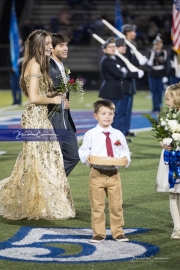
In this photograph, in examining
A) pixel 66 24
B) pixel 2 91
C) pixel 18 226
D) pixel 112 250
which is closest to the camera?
pixel 112 250

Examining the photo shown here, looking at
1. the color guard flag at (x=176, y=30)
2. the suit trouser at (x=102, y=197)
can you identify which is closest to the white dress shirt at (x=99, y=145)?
the suit trouser at (x=102, y=197)

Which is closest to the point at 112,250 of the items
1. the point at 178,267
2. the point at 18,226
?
the point at 178,267

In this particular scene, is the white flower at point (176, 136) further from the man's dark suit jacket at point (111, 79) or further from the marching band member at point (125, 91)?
the marching band member at point (125, 91)

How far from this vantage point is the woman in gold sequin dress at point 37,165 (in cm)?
816

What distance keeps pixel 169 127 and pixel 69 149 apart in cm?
201

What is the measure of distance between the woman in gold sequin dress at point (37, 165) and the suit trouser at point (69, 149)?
0.80ft

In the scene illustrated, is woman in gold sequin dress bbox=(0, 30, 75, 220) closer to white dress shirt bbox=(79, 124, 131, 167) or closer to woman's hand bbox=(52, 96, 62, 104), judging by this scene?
woman's hand bbox=(52, 96, 62, 104)

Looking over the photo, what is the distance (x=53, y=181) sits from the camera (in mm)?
8359

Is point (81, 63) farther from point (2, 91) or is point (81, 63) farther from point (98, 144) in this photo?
point (98, 144)

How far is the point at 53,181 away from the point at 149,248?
1810mm

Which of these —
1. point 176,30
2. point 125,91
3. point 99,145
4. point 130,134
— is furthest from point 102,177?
point 176,30

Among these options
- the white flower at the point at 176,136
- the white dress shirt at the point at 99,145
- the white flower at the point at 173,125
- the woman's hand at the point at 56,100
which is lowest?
the white dress shirt at the point at 99,145

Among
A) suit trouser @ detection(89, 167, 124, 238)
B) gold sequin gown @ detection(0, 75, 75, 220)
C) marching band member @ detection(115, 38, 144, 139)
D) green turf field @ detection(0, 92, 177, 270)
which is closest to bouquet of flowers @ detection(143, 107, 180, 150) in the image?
suit trouser @ detection(89, 167, 124, 238)

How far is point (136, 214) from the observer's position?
8.52 meters
